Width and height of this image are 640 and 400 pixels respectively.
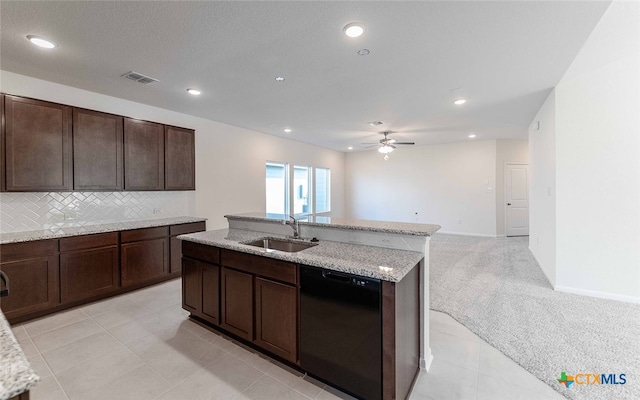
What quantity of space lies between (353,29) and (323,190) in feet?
22.6

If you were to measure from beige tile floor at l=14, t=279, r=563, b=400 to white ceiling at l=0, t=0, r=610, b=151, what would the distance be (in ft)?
8.90

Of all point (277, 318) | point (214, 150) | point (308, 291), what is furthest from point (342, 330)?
point (214, 150)

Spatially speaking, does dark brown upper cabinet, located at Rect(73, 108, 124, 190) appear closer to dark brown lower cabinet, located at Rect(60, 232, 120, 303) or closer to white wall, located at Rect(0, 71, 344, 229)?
white wall, located at Rect(0, 71, 344, 229)

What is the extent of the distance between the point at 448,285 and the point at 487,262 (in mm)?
1693

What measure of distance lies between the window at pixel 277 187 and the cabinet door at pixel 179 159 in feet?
7.42

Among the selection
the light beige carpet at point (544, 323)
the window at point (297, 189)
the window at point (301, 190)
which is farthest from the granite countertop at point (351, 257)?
the window at point (301, 190)

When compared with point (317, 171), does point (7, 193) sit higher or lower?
lower

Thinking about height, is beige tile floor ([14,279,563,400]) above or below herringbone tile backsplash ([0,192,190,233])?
below

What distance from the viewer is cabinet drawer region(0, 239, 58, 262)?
2730mm

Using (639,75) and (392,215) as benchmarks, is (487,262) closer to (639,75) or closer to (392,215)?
(639,75)

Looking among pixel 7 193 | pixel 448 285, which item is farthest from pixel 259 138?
pixel 448 285

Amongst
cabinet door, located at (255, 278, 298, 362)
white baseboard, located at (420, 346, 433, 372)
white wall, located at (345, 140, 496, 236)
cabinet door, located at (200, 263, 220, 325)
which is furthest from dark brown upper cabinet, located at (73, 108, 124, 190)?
white wall, located at (345, 140, 496, 236)

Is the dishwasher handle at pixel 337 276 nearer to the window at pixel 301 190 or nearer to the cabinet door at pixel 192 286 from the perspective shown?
the cabinet door at pixel 192 286

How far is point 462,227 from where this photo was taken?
7.77 metres
